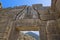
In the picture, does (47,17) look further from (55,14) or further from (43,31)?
(43,31)

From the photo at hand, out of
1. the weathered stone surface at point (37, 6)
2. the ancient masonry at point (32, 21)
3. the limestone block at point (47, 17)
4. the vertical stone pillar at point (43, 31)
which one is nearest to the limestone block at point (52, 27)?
the ancient masonry at point (32, 21)

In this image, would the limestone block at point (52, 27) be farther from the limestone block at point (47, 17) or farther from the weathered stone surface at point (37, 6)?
the weathered stone surface at point (37, 6)

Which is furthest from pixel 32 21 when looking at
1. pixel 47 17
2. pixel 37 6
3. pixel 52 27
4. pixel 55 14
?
pixel 37 6

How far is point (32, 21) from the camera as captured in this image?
725 centimetres

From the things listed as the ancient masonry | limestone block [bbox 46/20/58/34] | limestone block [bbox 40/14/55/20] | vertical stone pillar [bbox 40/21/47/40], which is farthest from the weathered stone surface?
limestone block [bbox 46/20/58/34]

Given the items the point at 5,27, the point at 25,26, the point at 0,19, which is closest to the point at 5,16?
the point at 0,19

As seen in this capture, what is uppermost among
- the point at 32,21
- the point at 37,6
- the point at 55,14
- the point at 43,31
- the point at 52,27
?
the point at 37,6

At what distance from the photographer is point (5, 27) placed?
7.16m

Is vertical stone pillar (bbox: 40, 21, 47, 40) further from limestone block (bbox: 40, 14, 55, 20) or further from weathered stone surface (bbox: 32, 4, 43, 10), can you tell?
weathered stone surface (bbox: 32, 4, 43, 10)

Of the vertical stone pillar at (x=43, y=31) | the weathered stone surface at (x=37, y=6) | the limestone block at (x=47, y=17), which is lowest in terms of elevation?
the vertical stone pillar at (x=43, y=31)

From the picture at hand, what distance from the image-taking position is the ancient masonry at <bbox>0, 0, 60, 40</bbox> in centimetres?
662

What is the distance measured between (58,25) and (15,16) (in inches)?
98.1

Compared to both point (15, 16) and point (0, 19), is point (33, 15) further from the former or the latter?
point (0, 19)

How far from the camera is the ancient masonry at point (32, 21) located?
6.62m
